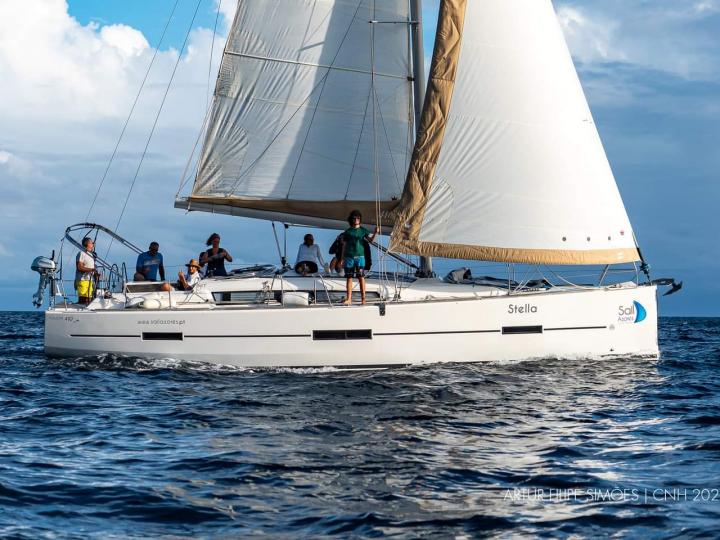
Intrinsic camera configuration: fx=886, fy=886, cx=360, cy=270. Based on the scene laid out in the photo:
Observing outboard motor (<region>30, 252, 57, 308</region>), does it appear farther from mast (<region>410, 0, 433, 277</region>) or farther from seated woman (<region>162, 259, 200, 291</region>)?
mast (<region>410, 0, 433, 277</region>)

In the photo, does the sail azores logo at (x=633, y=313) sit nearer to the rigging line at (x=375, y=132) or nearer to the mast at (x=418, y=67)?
the mast at (x=418, y=67)

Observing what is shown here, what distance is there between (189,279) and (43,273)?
120 inches

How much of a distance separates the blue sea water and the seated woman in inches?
96.2

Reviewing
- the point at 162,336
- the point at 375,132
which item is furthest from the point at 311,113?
the point at 162,336

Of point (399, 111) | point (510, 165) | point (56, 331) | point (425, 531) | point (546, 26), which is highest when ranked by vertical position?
point (546, 26)

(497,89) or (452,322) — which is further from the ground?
(497,89)

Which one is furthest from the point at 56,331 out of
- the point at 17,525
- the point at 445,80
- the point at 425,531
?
the point at 425,531

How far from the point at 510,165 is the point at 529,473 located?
816 cm

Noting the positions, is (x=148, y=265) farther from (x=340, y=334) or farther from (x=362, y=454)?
(x=362, y=454)

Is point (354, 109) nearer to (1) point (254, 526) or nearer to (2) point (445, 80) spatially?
A: (2) point (445, 80)

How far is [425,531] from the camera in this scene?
22.2ft

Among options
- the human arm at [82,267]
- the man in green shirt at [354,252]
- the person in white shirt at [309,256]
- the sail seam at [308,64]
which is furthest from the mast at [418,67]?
the human arm at [82,267]

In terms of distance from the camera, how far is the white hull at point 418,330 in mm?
15516

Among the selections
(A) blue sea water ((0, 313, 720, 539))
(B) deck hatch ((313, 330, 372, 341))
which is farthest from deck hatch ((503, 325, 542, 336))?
(B) deck hatch ((313, 330, 372, 341))
